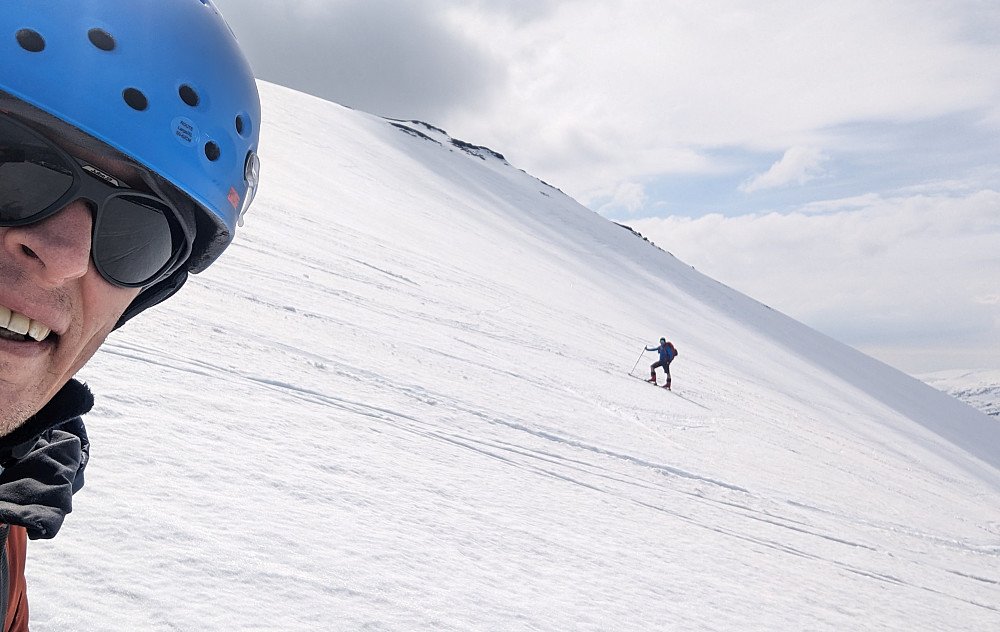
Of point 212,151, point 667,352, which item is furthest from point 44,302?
point 667,352

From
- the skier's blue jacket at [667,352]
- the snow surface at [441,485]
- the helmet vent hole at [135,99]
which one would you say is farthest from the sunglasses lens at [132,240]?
the skier's blue jacket at [667,352]

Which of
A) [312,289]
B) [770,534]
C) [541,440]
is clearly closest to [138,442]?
[541,440]

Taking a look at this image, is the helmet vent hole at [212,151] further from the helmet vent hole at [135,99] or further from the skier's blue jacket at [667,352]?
the skier's blue jacket at [667,352]

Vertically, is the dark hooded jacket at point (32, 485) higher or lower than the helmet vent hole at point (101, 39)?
lower

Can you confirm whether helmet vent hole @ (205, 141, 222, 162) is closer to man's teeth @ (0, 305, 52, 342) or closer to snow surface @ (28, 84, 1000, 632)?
man's teeth @ (0, 305, 52, 342)

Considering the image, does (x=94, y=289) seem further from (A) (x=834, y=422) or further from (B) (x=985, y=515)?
(A) (x=834, y=422)

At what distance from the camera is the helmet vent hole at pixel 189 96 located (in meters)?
1.51

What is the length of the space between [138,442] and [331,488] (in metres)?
0.87

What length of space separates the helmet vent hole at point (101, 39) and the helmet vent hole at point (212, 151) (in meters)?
0.28

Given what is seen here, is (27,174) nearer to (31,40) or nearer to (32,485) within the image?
(31,40)

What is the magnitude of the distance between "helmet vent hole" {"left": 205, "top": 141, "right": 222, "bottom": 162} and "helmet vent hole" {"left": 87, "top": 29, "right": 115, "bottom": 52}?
28 cm

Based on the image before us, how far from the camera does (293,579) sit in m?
2.11

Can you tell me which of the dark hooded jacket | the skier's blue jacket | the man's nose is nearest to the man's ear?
the dark hooded jacket

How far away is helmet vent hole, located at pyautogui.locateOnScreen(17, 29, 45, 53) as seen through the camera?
1.22m
